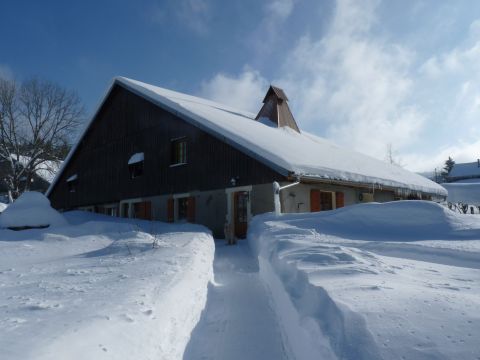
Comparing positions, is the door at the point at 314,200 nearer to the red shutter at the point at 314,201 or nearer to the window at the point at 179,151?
the red shutter at the point at 314,201

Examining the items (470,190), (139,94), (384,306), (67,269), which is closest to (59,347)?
(384,306)

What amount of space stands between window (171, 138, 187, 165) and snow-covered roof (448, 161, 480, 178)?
48.3 metres

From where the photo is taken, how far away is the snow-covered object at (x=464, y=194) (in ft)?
90.6

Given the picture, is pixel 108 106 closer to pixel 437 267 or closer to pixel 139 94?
pixel 139 94

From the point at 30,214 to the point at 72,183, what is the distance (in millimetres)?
11339

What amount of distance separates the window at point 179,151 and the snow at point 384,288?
856cm

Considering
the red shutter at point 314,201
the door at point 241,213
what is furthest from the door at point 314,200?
the door at point 241,213

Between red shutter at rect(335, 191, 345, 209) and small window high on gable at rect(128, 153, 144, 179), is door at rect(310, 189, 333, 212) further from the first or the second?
small window high on gable at rect(128, 153, 144, 179)

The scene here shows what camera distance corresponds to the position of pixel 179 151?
14.6 m

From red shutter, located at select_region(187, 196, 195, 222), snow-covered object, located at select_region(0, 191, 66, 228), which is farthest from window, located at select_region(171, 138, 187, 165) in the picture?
snow-covered object, located at select_region(0, 191, 66, 228)

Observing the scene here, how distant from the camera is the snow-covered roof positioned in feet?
158

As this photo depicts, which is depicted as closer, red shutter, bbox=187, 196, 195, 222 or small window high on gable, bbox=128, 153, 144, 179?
Result: red shutter, bbox=187, 196, 195, 222

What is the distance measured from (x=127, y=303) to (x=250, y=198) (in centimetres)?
868

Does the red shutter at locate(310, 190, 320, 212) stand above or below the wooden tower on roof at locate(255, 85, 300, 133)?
below
